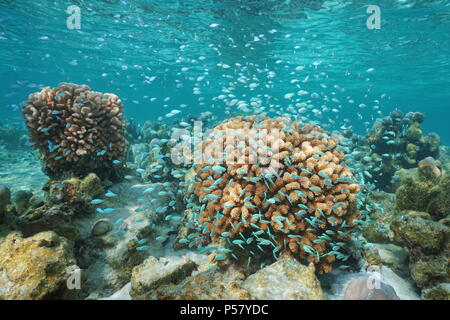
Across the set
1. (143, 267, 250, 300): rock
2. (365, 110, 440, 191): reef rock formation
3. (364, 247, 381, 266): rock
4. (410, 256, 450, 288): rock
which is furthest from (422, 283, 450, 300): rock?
(365, 110, 440, 191): reef rock formation

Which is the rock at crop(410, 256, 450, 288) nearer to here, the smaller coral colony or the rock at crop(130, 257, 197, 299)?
the smaller coral colony

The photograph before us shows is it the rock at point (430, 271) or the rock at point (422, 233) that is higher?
the rock at point (422, 233)

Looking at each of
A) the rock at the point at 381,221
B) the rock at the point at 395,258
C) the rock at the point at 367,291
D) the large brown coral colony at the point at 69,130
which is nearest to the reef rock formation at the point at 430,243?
the rock at the point at 395,258

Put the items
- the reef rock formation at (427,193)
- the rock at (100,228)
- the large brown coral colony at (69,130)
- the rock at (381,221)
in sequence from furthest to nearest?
1. the large brown coral colony at (69,130)
2. the rock at (381,221)
3. the reef rock formation at (427,193)
4. the rock at (100,228)

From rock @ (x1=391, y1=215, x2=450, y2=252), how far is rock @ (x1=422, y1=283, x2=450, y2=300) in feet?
2.29

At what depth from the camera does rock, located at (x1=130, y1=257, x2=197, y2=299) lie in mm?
4371

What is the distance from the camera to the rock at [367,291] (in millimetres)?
3691

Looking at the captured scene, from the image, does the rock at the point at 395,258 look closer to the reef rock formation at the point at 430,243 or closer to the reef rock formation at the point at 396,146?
the reef rock formation at the point at 430,243

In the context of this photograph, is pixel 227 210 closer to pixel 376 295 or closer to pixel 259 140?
pixel 259 140

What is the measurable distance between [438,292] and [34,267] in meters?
6.79

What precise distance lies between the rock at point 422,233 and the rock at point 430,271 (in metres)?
0.20

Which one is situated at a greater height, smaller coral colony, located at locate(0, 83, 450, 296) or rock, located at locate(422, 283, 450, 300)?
smaller coral colony, located at locate(0, 83, 450, 296)

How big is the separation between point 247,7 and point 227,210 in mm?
19242

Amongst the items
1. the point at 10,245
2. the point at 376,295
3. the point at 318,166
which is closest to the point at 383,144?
the point at 318,166
